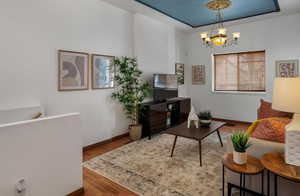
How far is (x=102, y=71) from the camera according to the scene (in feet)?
12.5

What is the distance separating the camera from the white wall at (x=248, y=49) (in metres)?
4.64

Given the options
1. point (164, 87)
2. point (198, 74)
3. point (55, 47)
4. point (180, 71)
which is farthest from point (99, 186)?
point (198, 74)

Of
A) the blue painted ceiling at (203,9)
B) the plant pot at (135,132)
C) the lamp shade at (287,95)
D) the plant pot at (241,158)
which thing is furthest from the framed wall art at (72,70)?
the lamp shade at (287,95)

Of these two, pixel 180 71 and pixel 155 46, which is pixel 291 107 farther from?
pixel 180 71

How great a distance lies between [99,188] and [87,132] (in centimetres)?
151

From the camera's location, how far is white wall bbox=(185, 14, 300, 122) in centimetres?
464

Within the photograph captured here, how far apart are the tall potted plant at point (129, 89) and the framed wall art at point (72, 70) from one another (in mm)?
686

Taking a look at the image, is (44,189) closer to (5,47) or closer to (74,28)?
(5,47)

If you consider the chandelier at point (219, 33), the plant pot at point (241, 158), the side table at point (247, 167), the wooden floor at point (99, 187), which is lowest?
the wooden floor at point (99, 187)

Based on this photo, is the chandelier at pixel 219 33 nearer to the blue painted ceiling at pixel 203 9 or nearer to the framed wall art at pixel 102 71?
the blue painted ceiling at pixel 203 9

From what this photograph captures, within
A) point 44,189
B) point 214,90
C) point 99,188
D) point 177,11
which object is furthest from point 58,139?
point 214,90

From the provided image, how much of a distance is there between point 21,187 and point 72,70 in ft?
7.00

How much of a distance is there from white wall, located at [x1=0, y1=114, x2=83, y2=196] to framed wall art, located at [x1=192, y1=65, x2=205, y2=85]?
4922mm

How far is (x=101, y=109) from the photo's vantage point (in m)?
3.83
